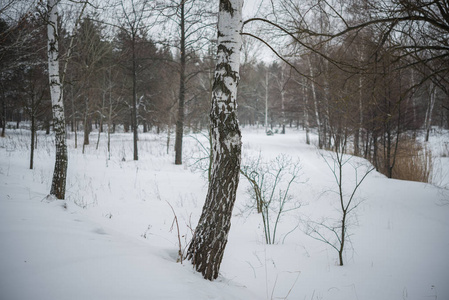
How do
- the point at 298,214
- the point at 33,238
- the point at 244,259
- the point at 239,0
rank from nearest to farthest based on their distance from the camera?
1. the point at 33,238
2. the point at 239,0
3. the point at 244,259
4. the point at 298,214

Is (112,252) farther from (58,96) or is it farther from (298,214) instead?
(298,214)

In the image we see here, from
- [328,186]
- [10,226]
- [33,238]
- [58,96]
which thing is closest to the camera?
[33,238]

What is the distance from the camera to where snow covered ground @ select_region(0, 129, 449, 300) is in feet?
5.84

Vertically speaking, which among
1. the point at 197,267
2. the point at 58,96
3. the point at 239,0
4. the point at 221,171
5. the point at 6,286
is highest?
the point at 239,0

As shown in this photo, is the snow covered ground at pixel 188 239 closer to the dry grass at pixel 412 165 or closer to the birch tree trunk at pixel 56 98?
the birch tree trunk at pixel 56 98

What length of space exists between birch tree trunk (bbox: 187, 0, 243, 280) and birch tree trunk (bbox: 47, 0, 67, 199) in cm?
436

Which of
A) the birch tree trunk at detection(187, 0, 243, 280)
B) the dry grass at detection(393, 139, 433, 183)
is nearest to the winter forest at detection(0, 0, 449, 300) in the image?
the birch tree trunk at detection(187, 0, 243, 280)

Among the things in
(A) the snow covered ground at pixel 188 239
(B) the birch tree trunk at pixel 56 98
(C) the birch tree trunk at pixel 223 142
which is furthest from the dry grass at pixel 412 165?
(B) the birch tree trunk at pixel 56 98

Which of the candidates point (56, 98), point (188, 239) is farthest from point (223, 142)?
point (56, 98)

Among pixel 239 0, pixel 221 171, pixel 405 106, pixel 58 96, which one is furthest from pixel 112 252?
pixel 405 106

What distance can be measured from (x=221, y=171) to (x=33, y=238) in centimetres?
206

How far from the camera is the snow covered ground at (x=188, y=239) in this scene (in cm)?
178

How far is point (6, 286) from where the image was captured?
1.46 meters

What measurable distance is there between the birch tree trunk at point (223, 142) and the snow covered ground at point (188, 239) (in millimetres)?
310
